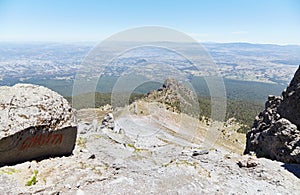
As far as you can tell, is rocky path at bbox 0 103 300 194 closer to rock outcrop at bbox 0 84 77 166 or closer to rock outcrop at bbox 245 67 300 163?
rock outcrop at bbox 0 84 77 166

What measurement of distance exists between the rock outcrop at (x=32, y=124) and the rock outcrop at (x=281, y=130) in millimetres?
13132

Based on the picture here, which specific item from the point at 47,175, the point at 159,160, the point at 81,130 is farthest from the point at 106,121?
the point at 47,175

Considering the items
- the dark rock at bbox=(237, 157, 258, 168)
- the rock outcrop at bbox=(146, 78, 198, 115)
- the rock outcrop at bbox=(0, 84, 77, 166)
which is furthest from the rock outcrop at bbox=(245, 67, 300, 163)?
the rock outcrop at bbox=(146, 78, 198, 115)

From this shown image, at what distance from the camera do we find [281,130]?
17.4m

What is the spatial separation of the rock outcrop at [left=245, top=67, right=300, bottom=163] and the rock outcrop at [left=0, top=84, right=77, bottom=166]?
13132mm

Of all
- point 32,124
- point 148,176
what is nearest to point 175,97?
point 148,176

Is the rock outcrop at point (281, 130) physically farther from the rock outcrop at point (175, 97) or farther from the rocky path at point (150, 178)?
the rock outcrop at point (175, 97)

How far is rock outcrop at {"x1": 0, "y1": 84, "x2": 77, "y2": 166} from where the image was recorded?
39.2ft

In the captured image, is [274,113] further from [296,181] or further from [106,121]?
[106,121]

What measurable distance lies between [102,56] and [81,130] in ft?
46.0

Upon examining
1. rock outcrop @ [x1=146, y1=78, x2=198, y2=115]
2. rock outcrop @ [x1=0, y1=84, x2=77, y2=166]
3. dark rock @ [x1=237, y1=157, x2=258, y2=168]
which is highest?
rock outcrop @ [x1=0, y1=84, x2=77, y2=166]

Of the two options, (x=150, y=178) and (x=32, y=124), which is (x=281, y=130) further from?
(x=32, y=124)

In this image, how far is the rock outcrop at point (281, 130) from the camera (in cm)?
1639

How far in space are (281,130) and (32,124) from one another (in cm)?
1534
